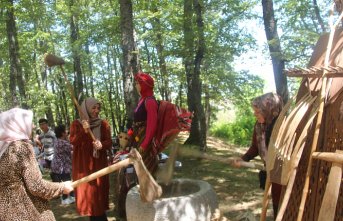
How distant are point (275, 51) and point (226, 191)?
297cm

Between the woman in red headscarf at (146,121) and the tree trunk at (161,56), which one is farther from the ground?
the tree trunk at (161,56)

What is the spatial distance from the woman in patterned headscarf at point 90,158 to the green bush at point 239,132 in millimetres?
10864

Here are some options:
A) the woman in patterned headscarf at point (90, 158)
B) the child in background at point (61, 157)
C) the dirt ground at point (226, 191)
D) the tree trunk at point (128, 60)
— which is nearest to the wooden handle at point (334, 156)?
the dirt ground at point (226, 191)

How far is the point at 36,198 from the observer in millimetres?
2947

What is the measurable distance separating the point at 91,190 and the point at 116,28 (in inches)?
278

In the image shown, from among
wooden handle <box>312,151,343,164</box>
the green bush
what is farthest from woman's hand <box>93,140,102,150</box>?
the green bush

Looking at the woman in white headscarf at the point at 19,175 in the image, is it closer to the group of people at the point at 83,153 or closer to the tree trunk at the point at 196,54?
the group of people at the point at 83,153

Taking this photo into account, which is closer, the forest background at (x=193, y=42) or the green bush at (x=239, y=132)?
the forest background at (x=193, y=42)

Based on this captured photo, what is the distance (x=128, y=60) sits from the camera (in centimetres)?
657

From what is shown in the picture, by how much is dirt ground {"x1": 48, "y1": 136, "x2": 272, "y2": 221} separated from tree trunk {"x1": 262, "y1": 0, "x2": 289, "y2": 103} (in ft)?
6.18

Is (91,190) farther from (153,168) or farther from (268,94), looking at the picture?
(268,94)

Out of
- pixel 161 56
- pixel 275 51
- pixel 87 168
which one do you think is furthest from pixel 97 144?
pixel 161 56

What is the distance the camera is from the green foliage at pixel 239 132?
52.4 ft

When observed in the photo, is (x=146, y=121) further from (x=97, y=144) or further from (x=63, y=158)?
(x=63, y=158)
